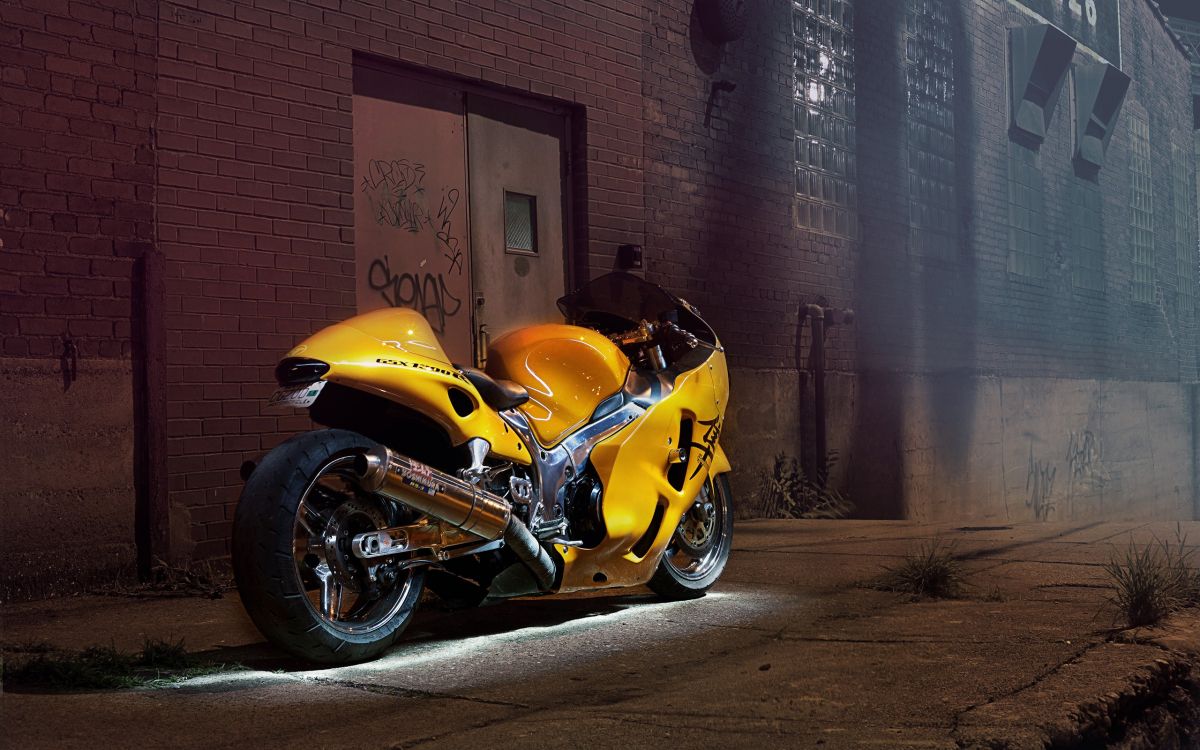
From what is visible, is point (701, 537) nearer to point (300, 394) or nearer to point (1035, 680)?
point (1035, 680)

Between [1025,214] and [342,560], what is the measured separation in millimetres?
14895

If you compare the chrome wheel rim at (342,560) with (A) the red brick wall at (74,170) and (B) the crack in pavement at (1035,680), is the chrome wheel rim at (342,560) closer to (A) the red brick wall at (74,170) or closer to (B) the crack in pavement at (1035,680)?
(B) the crack in pavement at (1035,680)

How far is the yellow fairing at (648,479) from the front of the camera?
5.16m

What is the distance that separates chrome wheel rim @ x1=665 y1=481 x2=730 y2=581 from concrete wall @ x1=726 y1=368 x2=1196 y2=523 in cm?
439

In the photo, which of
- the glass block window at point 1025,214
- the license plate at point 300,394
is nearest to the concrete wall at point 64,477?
the license plate at point 300,394

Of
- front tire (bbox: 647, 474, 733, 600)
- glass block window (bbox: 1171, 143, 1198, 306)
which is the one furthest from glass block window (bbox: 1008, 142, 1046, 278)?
front tire (bbox: 647, 474, 733, 600)

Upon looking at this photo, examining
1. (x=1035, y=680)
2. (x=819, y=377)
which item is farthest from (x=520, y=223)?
(x=1035, y=680)

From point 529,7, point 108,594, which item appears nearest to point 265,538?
→ point 108,594

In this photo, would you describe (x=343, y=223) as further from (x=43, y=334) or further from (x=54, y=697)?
(x=54, y=697)

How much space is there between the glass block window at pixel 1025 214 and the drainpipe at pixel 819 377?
578 centimetres

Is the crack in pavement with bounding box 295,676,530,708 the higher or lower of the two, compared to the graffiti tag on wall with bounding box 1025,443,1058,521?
higher

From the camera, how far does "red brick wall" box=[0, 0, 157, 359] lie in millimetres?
5848

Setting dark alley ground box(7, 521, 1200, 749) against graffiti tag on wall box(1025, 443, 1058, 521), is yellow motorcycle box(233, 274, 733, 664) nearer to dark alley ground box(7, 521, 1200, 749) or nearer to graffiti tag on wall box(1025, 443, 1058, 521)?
dark alley ground box(7, 521, 1200, 749)

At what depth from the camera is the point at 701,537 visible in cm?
598
